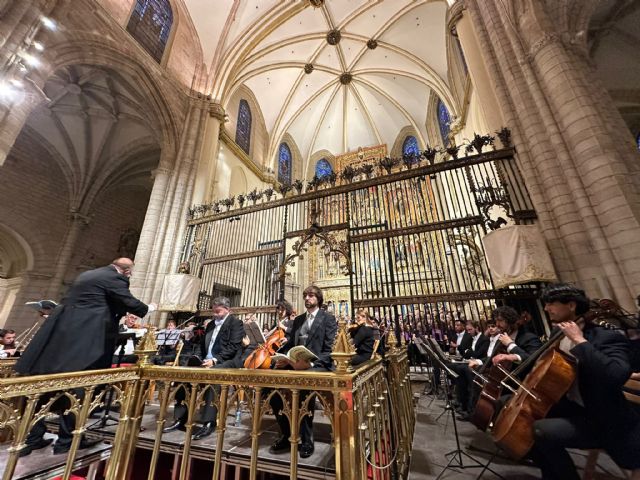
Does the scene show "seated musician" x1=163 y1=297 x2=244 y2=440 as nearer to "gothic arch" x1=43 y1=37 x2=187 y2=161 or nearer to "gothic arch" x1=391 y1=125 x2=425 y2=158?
"gothic arch" x1=43 y1=37 x2=187 y2=161

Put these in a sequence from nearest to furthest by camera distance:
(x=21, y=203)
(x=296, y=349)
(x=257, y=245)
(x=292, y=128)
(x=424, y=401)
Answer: (x=296, y=349)
(x=424, y=401)
(x=257, y=245)
(x=21, y=203)
(x=292, y=128)

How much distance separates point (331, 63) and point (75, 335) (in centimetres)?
1731

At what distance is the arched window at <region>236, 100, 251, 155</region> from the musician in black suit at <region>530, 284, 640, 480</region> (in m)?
14.0

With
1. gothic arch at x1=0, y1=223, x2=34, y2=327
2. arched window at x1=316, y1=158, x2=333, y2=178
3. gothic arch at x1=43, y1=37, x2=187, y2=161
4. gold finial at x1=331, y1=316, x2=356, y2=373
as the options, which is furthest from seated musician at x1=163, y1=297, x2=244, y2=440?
arched window at x1=316, y1=158, x2=333, y2=178

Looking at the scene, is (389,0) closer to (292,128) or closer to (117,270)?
(292,128)

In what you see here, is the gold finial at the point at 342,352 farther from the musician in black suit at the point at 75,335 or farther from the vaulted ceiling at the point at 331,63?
the vaulted ceiling at the point at 331,63

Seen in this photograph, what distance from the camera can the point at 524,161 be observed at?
4.68 metres

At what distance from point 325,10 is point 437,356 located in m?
15.4

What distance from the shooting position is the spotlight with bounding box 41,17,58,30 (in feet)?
18.1

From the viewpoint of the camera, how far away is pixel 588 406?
1.50 meters

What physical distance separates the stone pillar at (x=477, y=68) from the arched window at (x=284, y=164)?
11069mm

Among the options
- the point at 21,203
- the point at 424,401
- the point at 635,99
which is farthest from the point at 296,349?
the point at 21,203

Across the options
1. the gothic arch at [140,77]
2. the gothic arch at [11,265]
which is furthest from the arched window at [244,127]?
the gothic arch at [11,265]

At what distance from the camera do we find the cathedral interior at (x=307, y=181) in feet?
6.56
